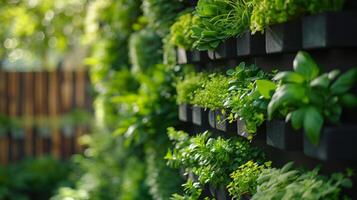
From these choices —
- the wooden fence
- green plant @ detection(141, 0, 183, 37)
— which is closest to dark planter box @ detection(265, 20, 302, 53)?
green plant @ detection(141, 0, 183, 37)

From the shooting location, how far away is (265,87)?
2.76 meters

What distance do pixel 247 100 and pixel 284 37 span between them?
35 cm

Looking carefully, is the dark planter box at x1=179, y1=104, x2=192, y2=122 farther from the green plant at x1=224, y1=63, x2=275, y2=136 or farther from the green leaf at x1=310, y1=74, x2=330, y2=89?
the green leaf at x1=310, y1=74, x2=330, y2=89

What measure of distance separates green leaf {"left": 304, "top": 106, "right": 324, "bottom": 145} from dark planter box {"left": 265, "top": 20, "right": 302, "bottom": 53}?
17.3 inches

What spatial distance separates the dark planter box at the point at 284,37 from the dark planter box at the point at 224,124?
61 centimetres

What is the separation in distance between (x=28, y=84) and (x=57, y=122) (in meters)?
0.76

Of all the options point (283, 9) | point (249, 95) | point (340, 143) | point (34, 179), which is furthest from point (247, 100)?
point (34, 179)

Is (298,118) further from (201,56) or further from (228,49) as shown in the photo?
(201,56)

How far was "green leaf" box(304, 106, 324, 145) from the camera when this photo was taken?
93.5 inches

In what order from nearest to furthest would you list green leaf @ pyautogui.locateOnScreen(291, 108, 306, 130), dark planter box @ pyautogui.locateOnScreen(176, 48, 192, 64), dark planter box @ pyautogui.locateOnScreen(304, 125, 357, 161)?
1. dark planter box @ pyautogui.locateOnScreen(304, 125, 357, 161)
2. green leaf @ pyautogui.locateOnScreen(291, 108, 306, 130)
3. dark planter box @ pyautogui.locateOnScreen(176, 48, 192, 64)

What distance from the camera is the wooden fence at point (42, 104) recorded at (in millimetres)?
10594

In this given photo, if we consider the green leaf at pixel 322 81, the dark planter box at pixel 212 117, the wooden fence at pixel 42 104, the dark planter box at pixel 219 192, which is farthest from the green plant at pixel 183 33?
the wooden fence at pixel 42 104

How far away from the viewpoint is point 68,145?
10656 mm

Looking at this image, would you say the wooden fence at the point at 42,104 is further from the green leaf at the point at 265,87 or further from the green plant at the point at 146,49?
the green leaf at the point at 265,87
